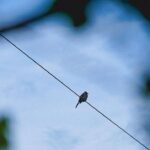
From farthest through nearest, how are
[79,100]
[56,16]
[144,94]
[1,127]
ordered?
[79,100], [1,127], [144,94], [56,16]

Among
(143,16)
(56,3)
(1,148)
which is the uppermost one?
(143,16)

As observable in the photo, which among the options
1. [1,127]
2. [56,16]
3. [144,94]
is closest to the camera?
[56,16]

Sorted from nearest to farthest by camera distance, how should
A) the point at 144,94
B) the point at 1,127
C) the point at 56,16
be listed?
the point at 56,16, the point at 144,94, the point at 1,127

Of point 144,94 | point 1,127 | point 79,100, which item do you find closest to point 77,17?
point 144,94

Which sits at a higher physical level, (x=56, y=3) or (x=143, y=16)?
(x=143, y=16)

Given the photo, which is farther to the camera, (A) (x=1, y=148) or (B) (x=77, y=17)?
(A) (x=1, y=148)

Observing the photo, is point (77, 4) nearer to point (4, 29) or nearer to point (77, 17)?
point (77, 17)

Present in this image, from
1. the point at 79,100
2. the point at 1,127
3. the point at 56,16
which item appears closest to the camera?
the point at 56,16

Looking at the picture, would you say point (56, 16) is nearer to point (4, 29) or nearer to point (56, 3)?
point (56, 3)

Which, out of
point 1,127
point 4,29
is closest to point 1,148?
point 1,127
